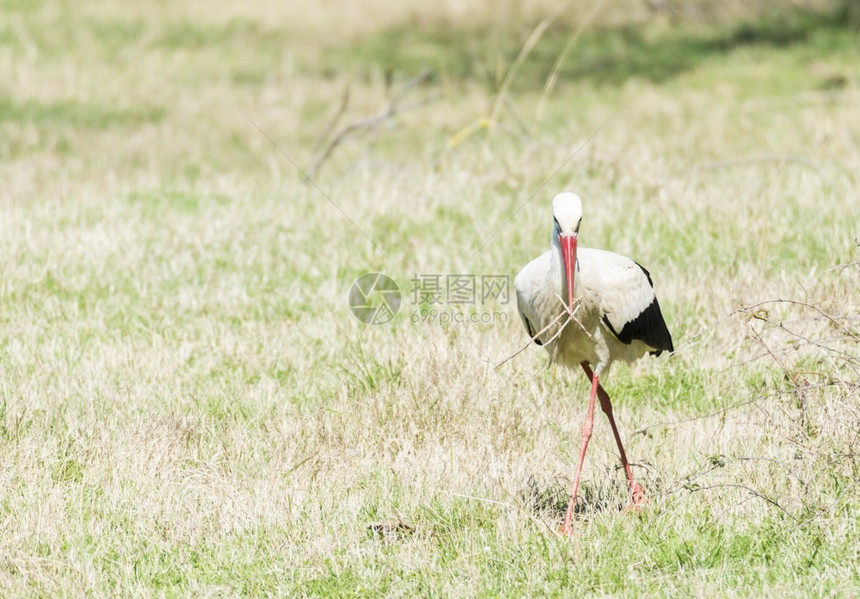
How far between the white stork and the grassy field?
10.6 inches

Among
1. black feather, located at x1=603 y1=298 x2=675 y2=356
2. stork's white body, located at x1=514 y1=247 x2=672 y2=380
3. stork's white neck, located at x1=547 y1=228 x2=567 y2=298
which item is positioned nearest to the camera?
stork's white neck, located at x1=547 y1=228 x2=567 y2=298

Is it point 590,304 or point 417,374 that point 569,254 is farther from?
point 417,374

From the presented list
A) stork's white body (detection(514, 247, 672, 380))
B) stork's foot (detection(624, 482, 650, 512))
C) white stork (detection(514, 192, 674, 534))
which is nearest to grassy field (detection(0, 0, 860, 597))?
stork's foot (detection(624, 482, 650, 512))

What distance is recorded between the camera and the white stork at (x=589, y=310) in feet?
14.6

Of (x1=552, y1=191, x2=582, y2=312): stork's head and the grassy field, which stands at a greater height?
(x1=552, y1=191, x2=582, y2=312): stork's head

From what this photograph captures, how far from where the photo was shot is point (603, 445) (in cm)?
537

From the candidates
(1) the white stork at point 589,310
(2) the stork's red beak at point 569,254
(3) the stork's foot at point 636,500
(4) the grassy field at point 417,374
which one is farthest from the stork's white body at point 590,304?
(3) the stork's foot at point 636,500

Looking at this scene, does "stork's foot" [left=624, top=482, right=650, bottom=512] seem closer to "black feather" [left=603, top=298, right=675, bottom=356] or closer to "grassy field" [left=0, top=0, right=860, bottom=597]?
"grassy field" [left=0, top=0, right=860, bottom=597]

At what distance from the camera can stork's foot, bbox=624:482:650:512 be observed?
4441 mm

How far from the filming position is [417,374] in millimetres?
5711

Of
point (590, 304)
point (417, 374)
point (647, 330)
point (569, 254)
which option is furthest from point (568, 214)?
point (417, 374)

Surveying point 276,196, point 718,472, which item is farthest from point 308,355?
point 276,196

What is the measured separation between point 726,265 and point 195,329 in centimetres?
357

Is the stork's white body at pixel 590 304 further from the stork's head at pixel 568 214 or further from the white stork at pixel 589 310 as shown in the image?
the stork's head at pixel 568 214
